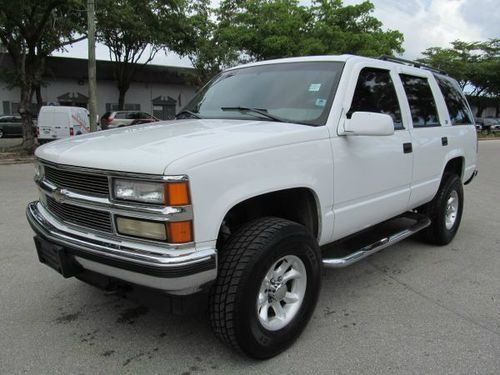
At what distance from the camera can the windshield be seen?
3.42 m

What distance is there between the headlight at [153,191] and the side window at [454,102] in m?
3.85

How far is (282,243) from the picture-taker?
2.79 metres

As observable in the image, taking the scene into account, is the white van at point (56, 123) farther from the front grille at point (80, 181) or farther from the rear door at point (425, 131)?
the front grille at point (80, 181)

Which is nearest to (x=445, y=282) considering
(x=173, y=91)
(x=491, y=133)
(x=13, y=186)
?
(x=13, y=186)

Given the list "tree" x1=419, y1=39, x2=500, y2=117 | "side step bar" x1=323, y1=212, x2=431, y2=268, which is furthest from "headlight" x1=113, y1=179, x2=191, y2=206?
"tree" x1=419, y1=39, x2=500, y2=117

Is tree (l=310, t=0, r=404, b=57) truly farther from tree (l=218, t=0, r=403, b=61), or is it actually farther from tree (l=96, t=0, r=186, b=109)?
tree (l=96, t=0, r=186, b=109)

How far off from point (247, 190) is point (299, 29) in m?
23.7

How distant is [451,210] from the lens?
5.48 meters

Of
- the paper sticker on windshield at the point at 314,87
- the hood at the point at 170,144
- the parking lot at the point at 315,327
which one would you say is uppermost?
the paper sticker on windshield at the point at 314,87

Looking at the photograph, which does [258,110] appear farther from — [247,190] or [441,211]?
[441,211]

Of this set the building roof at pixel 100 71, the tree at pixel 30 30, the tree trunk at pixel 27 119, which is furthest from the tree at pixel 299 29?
the tree trunk at pixel 27 119

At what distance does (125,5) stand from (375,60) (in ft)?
55.7

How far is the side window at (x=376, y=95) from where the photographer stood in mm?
3686

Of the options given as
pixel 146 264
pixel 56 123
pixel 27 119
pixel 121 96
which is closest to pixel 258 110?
pixel 146 264
